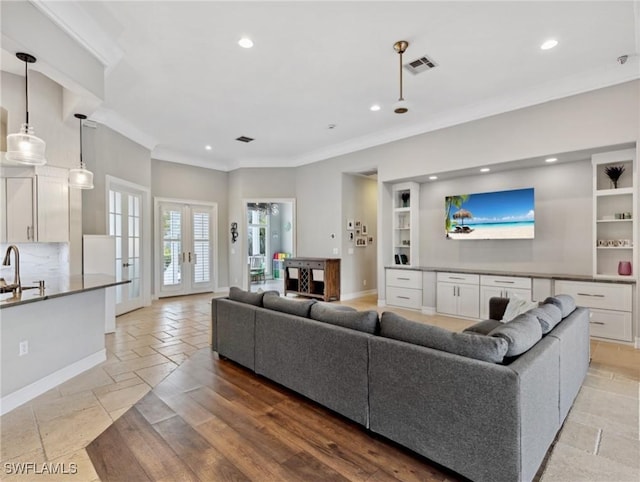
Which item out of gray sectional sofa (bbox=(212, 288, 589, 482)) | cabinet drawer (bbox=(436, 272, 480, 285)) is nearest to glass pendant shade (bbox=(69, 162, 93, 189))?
gray sectional sofa (bbox=(212, 288, 589, 482))

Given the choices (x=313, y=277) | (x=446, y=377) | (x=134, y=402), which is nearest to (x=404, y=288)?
(x=313, y=277)

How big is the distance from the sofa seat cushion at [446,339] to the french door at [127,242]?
5.28 meters

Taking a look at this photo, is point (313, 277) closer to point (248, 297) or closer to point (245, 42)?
point (248, 297)

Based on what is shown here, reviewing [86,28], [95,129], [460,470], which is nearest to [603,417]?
[460,470]

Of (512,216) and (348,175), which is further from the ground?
(348,175)

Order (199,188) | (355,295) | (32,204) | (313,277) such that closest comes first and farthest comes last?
1. (32,204)
2. (313,277)
3. (355,295)
4. (199,188)

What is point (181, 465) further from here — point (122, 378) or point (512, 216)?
point (512, 216)

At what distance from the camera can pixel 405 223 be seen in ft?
22.2

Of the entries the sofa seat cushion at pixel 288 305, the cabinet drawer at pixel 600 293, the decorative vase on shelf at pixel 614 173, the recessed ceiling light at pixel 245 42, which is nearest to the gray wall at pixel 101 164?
the recessed ceiling light at pixel 245 42

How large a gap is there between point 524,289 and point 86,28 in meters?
6.10

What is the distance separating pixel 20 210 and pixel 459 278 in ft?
19.8

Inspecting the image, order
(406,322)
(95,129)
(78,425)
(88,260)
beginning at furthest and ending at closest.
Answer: (95,129), (88,260), (78,425), (406,322)

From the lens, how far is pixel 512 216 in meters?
5.22

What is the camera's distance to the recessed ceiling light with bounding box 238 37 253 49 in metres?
3.39
